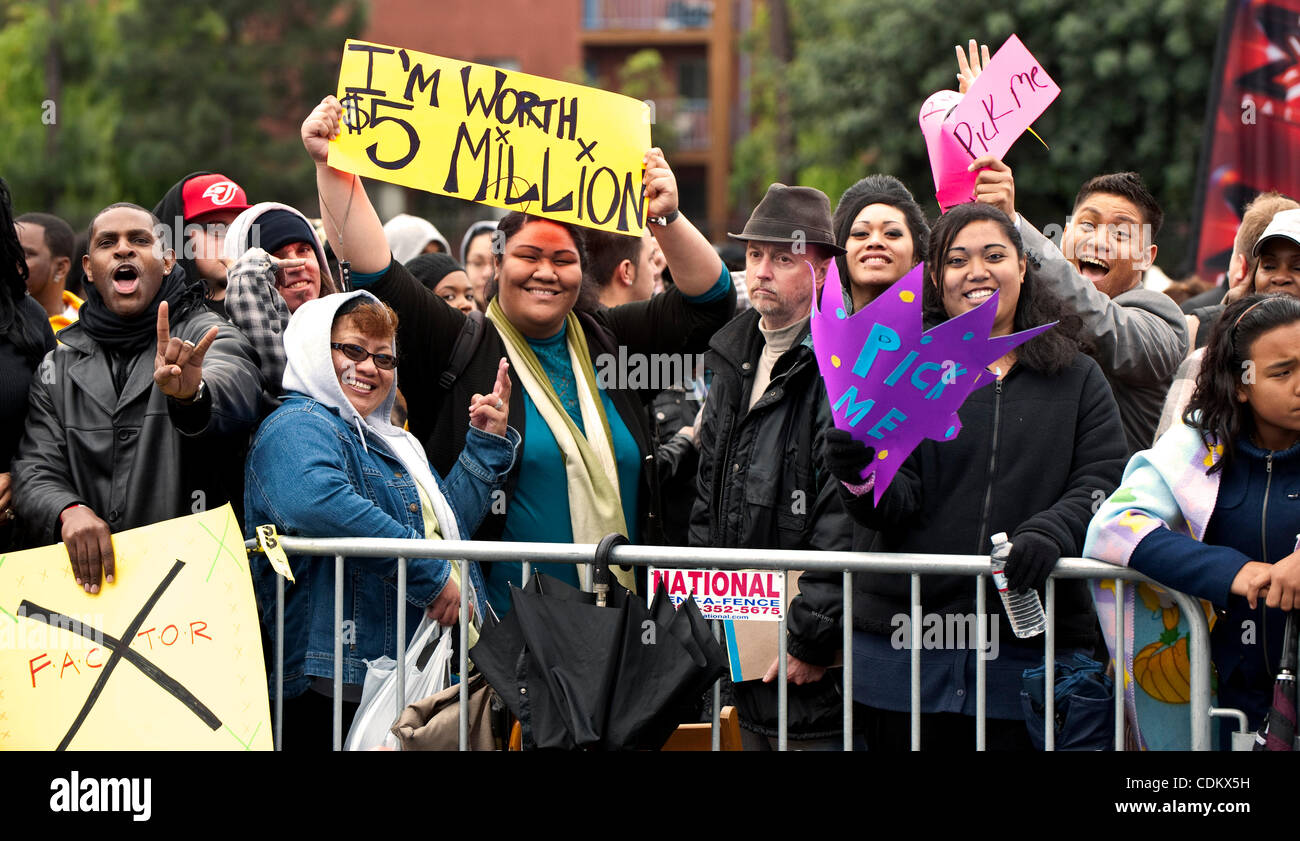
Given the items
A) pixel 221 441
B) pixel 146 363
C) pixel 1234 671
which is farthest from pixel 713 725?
pixel 146 363

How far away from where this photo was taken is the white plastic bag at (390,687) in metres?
3.92

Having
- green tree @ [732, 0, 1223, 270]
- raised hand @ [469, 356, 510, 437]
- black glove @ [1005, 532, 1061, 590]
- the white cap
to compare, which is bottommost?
black glove @ [1005, 532, 1061, 590]

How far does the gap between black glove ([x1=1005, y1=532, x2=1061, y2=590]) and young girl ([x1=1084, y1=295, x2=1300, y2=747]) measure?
0.52 ft

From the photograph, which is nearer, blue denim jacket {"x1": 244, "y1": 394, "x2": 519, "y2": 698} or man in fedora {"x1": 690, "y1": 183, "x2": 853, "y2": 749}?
blue denim jacket {"x1": 244, "y1": 394, "x2": 519, "y2": 698}

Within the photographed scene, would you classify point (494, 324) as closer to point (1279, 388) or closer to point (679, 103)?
point (1279, 388)

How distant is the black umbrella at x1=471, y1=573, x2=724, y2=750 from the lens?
354 cm

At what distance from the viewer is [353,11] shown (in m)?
31.4

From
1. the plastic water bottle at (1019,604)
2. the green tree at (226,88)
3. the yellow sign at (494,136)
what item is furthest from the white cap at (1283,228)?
the green tree at (226,88)

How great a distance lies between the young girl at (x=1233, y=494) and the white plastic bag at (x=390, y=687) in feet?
5.94

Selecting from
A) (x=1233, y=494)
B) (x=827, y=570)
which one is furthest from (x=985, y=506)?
(x=1233, y=494)

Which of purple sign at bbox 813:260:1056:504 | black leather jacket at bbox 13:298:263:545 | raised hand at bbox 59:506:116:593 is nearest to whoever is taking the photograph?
purple sign at bbox 813:260:1056:504

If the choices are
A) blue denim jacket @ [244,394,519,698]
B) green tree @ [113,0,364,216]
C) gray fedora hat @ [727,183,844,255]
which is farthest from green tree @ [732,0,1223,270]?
blue denim jacket @ [244,394,519,698]

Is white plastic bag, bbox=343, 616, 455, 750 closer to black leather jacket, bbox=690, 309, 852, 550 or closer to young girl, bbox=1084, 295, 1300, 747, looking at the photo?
black leather jacket, bbox=690, 309, 852, 550

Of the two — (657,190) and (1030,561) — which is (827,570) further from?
(657,190)
